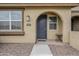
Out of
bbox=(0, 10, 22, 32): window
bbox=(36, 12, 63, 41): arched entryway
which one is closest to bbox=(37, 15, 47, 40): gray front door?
bbox=(36, 12, 63, 41): arched entryway

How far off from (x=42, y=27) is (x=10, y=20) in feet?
9.85

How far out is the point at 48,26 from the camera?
13867 mm

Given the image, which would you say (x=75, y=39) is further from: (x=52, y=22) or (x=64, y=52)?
(x=52, y=22)

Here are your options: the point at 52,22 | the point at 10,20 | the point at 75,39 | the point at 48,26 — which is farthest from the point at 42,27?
the point at 75,39

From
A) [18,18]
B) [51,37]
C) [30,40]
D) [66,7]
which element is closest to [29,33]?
[30,40]

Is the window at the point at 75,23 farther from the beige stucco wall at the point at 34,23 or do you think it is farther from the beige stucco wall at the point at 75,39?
the beige stucco wall at the point at 75,39

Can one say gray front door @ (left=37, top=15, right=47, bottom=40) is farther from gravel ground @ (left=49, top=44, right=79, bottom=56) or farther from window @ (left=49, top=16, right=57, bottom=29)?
gravel ground @ (left=49, top=44, right=79, bottom=56)

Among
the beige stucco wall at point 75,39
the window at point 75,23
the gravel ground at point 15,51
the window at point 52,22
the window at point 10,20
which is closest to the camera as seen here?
the gravel ground at point 15,51

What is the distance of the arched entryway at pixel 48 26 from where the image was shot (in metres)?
13.5

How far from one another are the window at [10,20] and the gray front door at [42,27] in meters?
2.06

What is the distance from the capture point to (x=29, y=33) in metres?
11.9

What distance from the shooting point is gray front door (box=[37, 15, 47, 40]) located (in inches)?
533

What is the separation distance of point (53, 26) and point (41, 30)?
121 centimetres

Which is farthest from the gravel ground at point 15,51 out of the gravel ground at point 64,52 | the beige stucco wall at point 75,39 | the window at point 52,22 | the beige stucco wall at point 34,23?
the window at point 52,22
